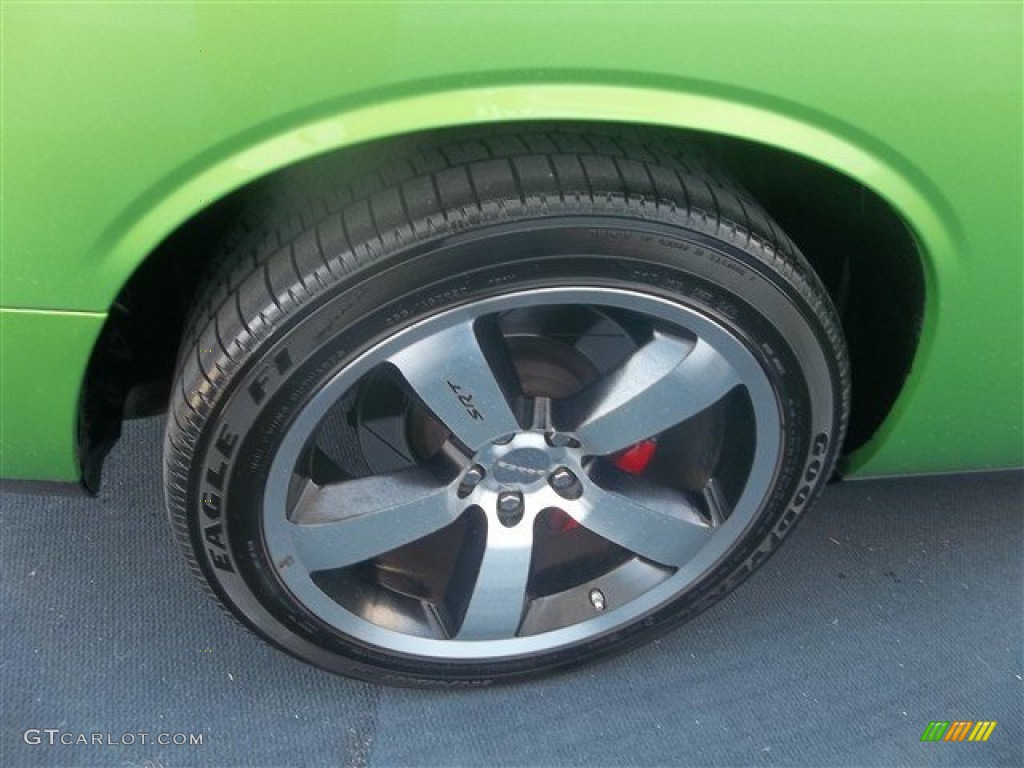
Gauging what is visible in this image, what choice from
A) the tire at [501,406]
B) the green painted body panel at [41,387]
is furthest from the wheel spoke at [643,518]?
the green painted body panel at [41,387]

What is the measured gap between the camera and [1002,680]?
1.53 meters

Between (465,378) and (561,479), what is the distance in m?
0.26

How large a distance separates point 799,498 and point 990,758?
1.74 feet

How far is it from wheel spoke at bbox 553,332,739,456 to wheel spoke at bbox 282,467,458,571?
204mm

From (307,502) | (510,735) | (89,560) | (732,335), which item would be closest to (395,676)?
(510,735)

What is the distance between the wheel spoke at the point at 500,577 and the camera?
1.33 metres

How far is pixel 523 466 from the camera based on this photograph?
4.15 ft

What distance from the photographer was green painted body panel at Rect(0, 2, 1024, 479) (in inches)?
34.3

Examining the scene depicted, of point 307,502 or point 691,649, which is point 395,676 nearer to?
point 307,502

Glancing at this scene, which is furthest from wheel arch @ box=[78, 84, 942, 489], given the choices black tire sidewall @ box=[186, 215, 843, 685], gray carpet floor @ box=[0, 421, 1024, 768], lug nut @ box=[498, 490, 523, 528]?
lug nut @ box=[498, 490, 523, 528]

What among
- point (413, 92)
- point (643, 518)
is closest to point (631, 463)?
point (643, 518)

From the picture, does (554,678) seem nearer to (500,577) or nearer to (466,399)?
(500,577)

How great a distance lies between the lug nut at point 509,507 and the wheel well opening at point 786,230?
48cm

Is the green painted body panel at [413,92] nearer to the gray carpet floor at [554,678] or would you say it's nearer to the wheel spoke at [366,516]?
the wheel spoke at [366,516]
